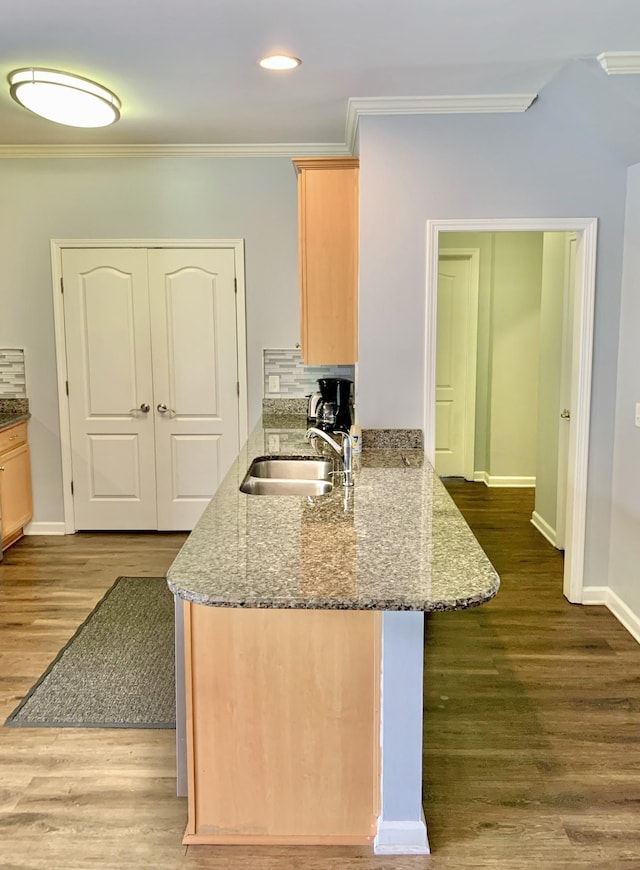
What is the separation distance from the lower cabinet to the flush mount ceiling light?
2.05m

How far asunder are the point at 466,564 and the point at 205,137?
131 inches

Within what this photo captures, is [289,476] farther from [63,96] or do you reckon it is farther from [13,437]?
[13,437]

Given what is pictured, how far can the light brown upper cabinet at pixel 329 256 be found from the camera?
11.7 ft

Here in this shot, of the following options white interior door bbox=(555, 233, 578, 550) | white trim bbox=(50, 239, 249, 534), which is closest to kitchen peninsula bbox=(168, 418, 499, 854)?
white interior door bbox=(555, 233, 578, 550)

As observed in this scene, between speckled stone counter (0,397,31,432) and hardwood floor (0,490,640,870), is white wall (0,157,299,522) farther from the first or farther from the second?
hardwood floor (0,490,640,870)

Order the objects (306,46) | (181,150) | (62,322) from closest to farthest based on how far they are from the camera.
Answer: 1. (306,46)
2. (181,150)
3. (62,322)

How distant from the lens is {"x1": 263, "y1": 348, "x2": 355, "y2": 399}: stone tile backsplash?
15.6ft

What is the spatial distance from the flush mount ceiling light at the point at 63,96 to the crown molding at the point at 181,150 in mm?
1068

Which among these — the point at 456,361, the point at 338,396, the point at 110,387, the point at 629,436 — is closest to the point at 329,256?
the point at 338,396

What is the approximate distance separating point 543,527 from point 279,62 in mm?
3528

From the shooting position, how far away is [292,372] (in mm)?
4785

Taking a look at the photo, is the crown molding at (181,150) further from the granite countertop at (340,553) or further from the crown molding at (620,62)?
the granite countertop at (340,553)

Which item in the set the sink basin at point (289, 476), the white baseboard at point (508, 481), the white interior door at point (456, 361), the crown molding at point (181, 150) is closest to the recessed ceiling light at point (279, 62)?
the crown molding at point (181, 150)

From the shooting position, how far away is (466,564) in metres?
1.90
